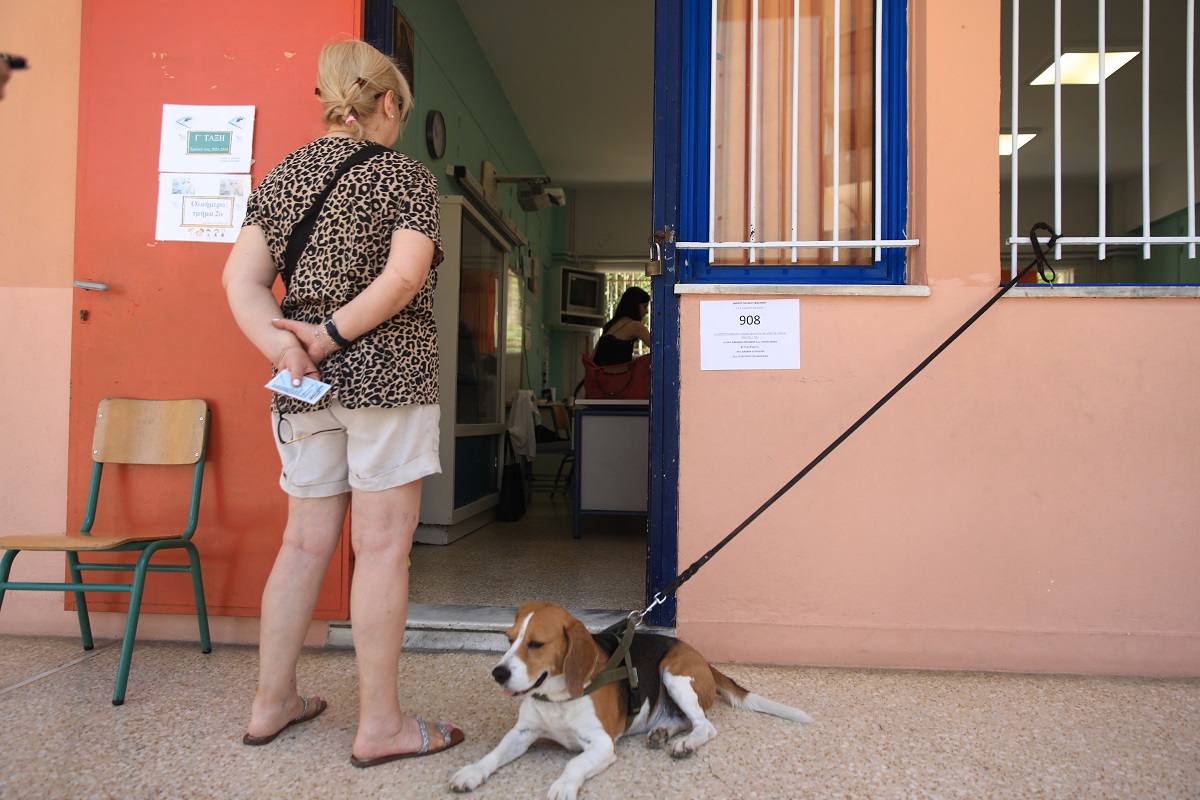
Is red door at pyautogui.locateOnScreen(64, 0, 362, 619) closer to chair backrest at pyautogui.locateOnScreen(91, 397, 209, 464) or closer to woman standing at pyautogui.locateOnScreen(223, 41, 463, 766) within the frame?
chair backrest at pyautogui.locateOnScreen(91, 397, 209, 464)

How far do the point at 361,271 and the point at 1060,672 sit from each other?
2.41 m

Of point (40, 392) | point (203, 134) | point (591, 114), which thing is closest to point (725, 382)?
point (203, 134)

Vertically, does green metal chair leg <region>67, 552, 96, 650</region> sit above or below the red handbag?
below

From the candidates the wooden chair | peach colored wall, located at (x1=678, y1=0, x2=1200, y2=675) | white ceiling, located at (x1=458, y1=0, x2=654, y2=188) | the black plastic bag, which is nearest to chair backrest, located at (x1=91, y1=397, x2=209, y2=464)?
the wooden chair

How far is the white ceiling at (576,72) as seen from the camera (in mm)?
5754

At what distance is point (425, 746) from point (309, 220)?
1.24 m

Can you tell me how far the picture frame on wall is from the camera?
13.6 feet

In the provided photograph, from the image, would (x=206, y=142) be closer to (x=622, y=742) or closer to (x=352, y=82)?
(x=352, y=82)

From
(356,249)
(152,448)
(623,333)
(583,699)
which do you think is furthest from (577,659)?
(623,333)

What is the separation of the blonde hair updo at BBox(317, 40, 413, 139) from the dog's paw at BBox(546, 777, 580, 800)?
1.52 metres

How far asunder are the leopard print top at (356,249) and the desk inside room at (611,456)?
2934 mm

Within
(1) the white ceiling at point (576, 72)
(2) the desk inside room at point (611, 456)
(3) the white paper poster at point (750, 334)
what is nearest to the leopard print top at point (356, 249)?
(3) the white paper poster at point (750, 334)

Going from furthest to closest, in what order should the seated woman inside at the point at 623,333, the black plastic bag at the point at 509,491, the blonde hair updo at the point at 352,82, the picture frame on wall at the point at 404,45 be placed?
the black plastic bag at the point at 509,491, the seated woman inside at the point at 623,333, the picture frame on wall at the point at 404,45, the blonde hair updo at the point at 352,82

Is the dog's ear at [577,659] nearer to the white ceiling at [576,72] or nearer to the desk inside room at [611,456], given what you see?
the desk inside room at [611,456]
